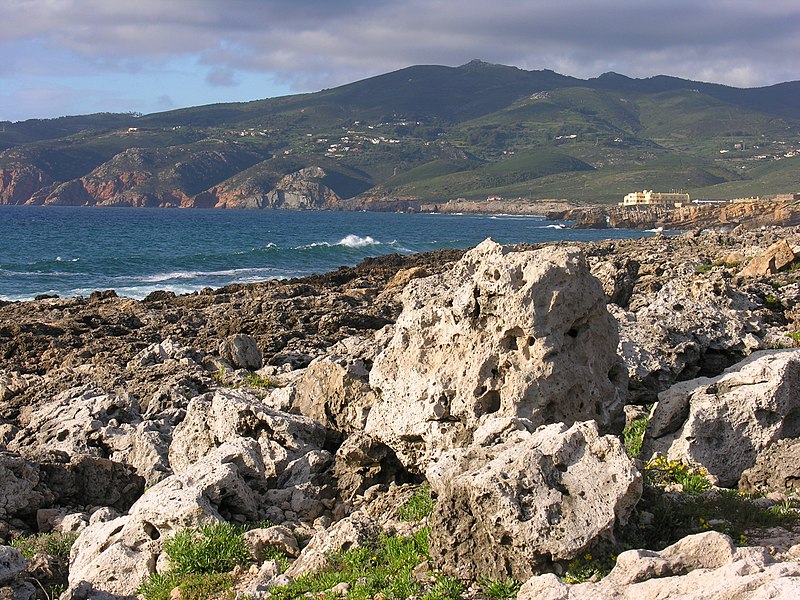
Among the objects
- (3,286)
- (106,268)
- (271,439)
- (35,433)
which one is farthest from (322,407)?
(106,268)

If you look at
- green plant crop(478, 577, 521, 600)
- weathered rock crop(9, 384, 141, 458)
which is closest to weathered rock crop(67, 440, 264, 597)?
weathered rock crop(9, 384, 141, 458)

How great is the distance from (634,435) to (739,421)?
1.66 m

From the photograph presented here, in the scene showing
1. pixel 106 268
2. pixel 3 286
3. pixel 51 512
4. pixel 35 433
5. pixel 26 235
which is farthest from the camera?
pixel 26 235

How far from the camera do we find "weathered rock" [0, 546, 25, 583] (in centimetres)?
841

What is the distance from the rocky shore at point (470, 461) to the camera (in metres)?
7.52

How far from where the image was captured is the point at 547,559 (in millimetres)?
7418

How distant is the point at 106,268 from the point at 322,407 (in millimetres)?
52670

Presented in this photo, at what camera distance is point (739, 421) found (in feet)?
33.7

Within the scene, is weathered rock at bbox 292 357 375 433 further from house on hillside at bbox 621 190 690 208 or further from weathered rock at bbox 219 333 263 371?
house on hillside at bbox 621 190 690 208

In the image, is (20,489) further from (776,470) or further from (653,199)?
(653,199)

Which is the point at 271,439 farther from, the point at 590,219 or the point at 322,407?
the point at 590,219

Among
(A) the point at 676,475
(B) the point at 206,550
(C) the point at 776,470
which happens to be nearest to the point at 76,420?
(B) the point at 206,550

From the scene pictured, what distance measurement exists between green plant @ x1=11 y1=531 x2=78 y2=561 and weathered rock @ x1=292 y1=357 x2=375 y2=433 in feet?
10.8

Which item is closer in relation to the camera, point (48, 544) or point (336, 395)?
point (48, 544)
